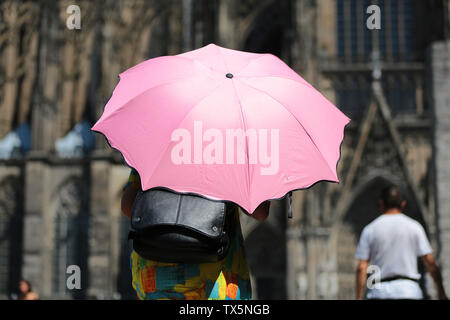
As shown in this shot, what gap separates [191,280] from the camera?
3.43 metres

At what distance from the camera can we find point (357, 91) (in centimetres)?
2203

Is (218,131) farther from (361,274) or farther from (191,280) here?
(361,274)

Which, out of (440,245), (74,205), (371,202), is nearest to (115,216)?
(74,205)

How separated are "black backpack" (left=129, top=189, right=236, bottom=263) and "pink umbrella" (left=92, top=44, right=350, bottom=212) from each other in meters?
0.06

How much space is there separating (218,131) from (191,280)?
0.64 metres

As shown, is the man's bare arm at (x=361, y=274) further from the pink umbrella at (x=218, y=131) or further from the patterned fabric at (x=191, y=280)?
the patterned fabric at (x=191, y=280)

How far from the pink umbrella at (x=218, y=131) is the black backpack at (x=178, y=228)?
0.20 feet

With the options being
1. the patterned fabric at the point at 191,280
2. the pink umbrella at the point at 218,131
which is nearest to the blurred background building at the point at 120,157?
the pink umbrella at the point at 218,131

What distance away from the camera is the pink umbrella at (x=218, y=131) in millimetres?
3441

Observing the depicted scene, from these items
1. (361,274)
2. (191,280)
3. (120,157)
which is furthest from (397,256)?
(120,157)

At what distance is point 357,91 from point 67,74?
26.6 feet

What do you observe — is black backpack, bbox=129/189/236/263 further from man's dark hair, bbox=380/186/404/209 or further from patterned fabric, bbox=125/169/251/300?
man's dark hair, bbox=380/186/404/209

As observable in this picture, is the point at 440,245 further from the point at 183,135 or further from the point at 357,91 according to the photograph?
the point at 357,91
